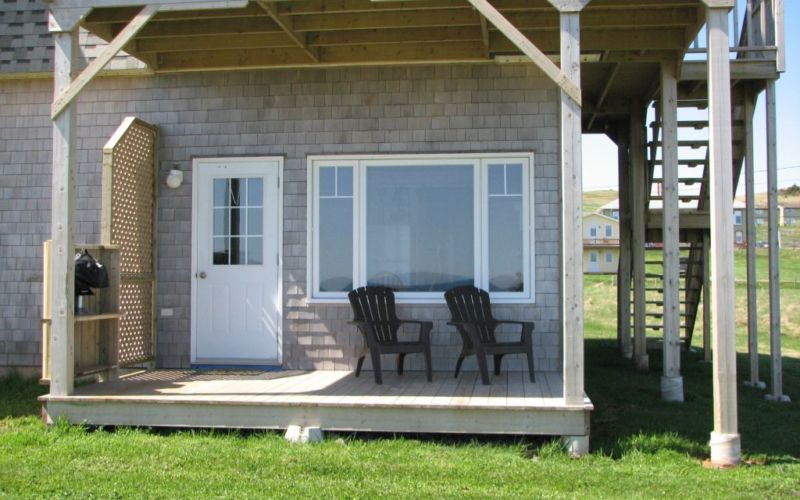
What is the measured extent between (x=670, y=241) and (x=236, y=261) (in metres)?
3.61

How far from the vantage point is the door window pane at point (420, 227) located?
22.9 ft

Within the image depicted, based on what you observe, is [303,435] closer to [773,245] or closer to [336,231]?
[336,231]

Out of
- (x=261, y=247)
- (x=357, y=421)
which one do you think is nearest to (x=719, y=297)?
(x=357, y=421)

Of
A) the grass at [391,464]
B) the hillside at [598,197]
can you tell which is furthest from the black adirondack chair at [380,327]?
the hillside at [598,197]

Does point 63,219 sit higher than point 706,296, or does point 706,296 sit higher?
point 63,219

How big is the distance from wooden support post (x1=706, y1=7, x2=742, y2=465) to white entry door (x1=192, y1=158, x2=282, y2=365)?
3.61 meters

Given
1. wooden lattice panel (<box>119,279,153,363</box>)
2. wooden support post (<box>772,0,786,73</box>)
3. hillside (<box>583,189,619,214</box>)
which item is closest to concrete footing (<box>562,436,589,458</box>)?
wooden lattice panel (<box>119,279,153,363</box>)

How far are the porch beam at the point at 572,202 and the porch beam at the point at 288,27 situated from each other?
202 centimetres

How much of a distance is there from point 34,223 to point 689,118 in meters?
6.26

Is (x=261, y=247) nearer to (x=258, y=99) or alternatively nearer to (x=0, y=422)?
(x=258, y=99)

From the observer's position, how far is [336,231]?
711cm

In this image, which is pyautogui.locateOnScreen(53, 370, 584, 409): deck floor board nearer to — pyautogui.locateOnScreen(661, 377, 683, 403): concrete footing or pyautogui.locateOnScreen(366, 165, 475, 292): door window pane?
pyautogui.locateOnScreen(366, 165, 475, 292): door window pane

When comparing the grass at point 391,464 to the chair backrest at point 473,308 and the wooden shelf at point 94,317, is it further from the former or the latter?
the chair backrest at point 473,308

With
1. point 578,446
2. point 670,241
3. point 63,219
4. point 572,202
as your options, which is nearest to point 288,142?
point 63,219
